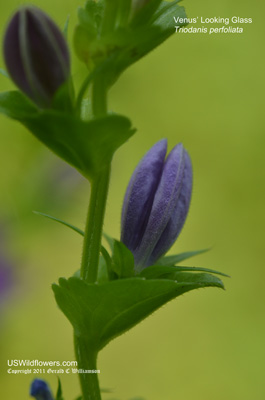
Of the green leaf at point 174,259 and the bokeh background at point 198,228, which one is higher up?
the bokeh background at point 198,228

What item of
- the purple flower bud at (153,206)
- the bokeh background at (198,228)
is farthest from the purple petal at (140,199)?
the bokeh background at (198,228)

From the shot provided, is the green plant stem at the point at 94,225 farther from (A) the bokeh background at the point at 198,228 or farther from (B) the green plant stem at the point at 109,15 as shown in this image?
(A) the bokeh background at the point at 198,228

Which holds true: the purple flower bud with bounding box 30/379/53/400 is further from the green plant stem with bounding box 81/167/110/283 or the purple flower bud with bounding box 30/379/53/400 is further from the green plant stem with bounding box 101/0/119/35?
the green plant stem with bounding box 101/0/119/35

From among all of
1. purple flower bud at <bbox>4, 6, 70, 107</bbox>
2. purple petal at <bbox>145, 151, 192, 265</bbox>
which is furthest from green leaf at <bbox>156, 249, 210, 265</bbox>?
purple flower bud at <bbox>4, 6, 70, 107</bbox>

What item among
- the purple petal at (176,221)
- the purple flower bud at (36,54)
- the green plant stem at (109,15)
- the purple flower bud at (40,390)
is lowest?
the purple flower bud at (40,390)

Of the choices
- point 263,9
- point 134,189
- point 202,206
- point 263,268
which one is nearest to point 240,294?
point 263,268

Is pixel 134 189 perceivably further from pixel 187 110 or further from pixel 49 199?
pixel 187 110

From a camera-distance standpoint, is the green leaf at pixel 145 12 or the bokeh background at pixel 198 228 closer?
the green leaf at pixel 145 12
